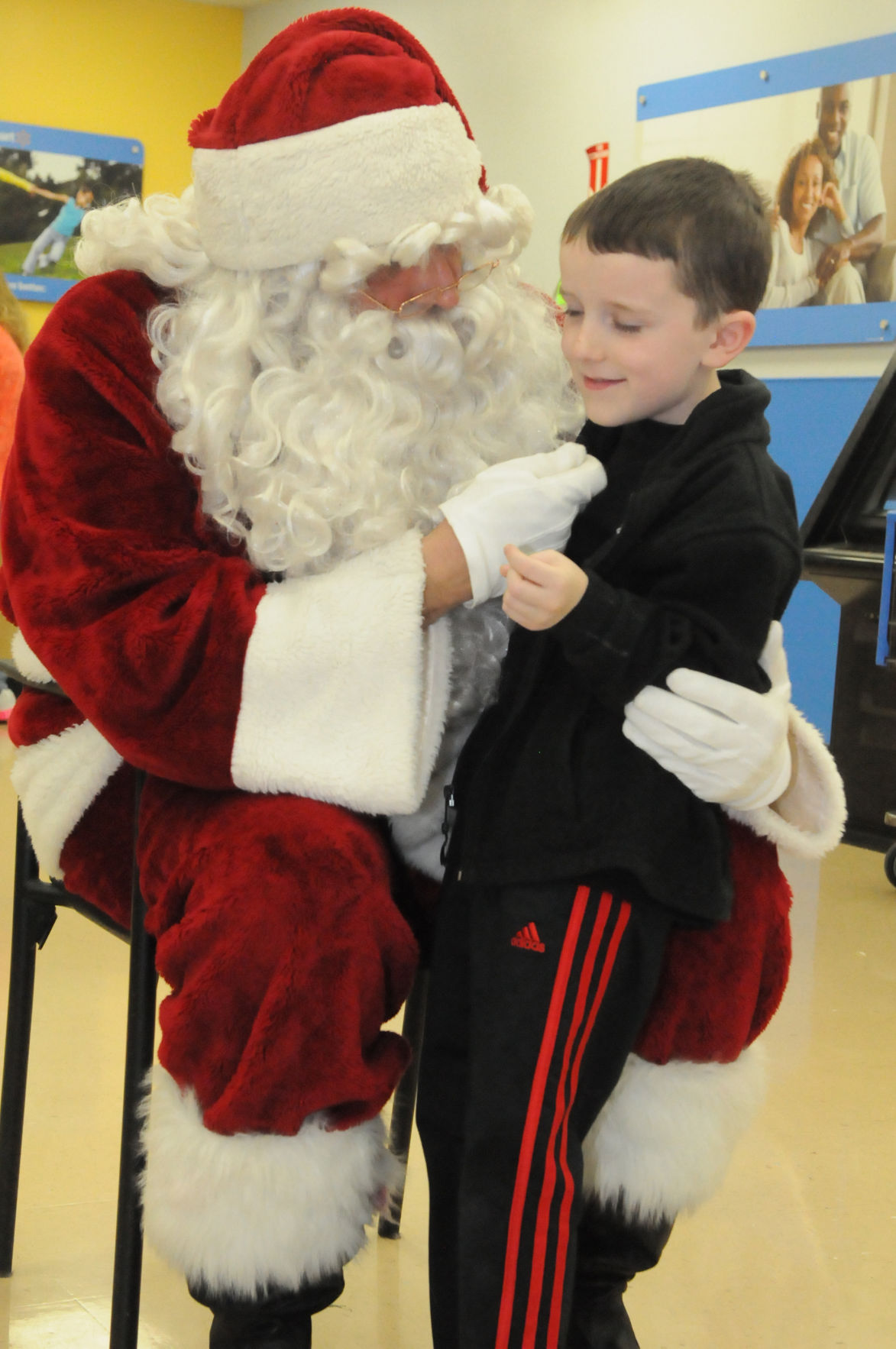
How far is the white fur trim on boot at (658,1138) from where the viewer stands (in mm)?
1271

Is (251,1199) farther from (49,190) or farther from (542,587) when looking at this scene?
(49,190)

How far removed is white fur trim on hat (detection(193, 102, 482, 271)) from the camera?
136 centimetres

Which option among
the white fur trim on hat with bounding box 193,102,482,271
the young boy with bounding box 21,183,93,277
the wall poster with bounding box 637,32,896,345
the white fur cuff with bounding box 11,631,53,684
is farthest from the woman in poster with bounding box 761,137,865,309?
the young boy with bounding box 21,183,93,277

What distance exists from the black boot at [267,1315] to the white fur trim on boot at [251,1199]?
0.02 m

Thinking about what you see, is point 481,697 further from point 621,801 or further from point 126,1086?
point 126,1086

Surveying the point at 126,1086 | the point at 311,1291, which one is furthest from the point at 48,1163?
the point at 311,1291

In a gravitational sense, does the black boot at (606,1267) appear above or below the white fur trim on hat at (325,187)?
below

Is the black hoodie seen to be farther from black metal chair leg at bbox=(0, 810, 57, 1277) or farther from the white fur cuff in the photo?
black metal chair leg at bbox=(0, 810, 57, 1277)

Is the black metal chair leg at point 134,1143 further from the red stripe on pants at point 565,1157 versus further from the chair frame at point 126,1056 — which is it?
the red stripe on pants at point 565,1157

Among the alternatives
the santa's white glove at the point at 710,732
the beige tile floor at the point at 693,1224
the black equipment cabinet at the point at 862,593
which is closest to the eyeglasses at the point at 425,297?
the santa's white glove at the point at 710,732

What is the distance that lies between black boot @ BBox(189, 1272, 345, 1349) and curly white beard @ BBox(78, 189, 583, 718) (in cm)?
58

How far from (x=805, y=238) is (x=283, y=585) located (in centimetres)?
385

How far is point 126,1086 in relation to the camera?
1371mm

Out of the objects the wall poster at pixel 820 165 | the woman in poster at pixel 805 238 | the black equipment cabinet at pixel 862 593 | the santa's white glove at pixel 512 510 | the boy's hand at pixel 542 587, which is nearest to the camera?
the boy's hand at pixel 542 587
